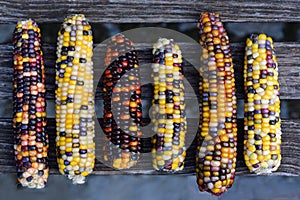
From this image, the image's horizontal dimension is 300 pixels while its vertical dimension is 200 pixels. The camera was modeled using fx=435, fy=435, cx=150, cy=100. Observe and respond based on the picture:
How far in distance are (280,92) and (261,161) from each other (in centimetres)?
39

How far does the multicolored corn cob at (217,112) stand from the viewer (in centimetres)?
200

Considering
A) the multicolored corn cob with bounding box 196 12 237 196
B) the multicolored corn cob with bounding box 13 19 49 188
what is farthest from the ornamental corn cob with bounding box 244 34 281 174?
the multicolored corn cob with bounding box 13 19 49 188

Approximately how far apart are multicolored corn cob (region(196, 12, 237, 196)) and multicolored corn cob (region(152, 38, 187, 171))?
0.12 metres

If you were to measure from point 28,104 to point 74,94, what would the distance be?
0.21m

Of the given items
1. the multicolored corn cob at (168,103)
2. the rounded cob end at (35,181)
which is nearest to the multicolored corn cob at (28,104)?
the rounded cob end at (35,181)

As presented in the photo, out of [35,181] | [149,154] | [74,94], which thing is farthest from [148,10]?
[35,181]

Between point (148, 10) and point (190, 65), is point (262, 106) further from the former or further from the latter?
point (148, 10)

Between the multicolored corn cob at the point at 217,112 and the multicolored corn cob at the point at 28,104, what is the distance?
0.76 meters

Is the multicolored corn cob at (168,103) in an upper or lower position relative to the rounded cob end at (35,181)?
upper

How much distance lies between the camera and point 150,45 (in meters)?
2.19

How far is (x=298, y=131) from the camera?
2.23 metres

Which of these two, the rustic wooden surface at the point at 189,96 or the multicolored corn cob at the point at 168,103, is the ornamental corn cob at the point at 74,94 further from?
the multicolored corn cob at the point at 168,103

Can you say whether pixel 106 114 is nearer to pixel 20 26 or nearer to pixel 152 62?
pixel 152 62

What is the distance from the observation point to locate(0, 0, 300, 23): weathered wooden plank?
85.5 inches
